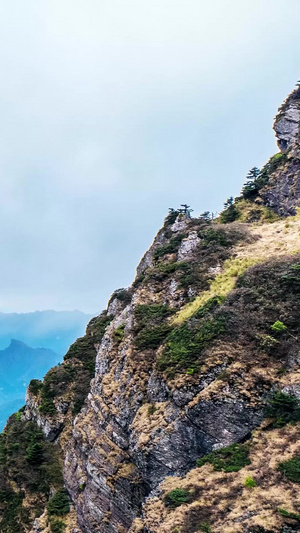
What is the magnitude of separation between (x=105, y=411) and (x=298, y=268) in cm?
1662

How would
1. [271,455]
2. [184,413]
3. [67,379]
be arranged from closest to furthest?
1. [271,455]
2. [184,413]
3. [67,379]

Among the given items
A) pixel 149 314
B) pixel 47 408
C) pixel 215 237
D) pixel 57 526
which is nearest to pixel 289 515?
pixel 149 314

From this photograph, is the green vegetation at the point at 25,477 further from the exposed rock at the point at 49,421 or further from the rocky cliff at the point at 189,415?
the exposed rock at the point at 49,421

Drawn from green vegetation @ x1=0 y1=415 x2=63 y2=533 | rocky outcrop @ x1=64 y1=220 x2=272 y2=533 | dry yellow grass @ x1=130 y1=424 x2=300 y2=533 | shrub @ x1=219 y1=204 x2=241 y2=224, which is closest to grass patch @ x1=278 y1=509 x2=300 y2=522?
dry yellow grass @ x1=130 y1=424 x2=300 y2=533

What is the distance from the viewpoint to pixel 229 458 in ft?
46.0

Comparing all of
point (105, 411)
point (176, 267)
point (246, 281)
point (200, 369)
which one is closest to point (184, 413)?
point (200, 369)

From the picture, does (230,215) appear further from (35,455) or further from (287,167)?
(35,455)

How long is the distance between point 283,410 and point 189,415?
4.62 metres

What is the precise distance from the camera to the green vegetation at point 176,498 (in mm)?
13039

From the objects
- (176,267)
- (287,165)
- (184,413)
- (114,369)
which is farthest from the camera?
(287,165)

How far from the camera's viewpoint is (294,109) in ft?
169

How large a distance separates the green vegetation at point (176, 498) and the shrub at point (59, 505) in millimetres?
13792

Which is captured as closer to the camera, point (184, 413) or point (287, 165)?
point (184, 413)

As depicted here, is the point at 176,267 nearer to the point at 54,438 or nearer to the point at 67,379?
the point at 67,379
